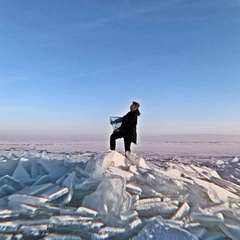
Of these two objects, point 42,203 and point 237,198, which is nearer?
point 42,203

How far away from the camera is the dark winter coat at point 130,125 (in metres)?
4.25

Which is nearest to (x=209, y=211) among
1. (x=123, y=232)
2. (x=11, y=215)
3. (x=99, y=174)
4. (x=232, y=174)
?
(x=123, y=232)

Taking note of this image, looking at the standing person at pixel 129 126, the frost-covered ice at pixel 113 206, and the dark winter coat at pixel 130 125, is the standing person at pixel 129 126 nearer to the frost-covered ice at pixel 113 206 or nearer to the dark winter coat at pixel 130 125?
the dark winter coat at pixel 130 125

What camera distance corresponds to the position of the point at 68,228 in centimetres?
202

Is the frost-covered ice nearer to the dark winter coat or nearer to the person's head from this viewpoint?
the dark winter coat

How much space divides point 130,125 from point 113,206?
2.12 meters

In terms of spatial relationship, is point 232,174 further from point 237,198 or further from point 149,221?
point 149,221

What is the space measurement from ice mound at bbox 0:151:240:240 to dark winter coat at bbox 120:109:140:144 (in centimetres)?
101

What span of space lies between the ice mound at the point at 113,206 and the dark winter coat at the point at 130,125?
1005mm

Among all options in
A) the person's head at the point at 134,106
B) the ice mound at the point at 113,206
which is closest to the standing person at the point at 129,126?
the person's head at the point at 134,106

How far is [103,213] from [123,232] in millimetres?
322

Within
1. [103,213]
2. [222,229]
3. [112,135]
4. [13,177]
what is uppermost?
[112,135]

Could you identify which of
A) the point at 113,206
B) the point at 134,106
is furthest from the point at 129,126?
the point at 113,206

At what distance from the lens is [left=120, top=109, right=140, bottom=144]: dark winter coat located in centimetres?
425
